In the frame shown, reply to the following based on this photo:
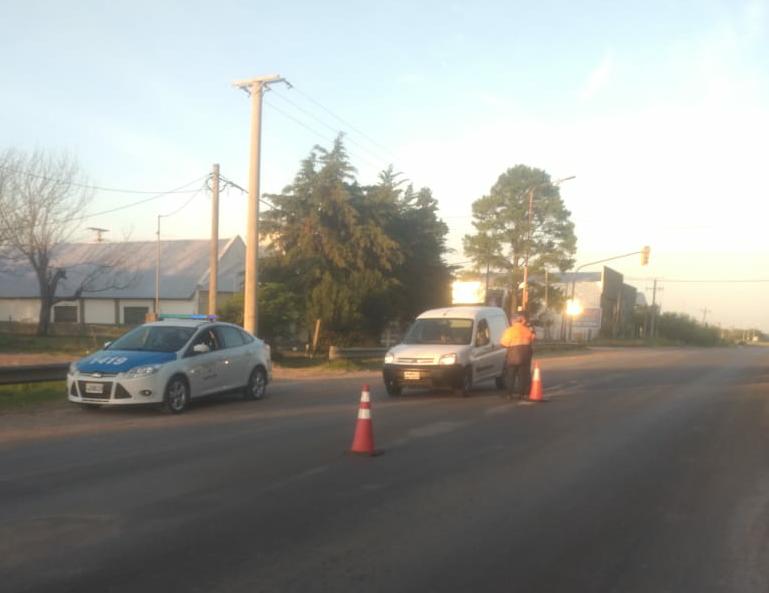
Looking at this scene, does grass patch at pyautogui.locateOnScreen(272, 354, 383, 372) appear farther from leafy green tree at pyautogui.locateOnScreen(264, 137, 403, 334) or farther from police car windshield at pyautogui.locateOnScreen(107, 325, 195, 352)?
police car windshield at pyautogui.locateOnScreen(107, 325, 195, 352)

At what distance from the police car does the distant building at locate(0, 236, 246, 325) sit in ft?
108

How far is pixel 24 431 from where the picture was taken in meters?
10.5

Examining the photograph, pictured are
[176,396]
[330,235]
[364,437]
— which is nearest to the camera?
[364,437]

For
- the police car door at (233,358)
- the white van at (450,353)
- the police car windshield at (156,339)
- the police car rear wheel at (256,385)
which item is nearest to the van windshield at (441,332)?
the white van at (450,353)

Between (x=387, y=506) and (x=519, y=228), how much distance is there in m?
51.0

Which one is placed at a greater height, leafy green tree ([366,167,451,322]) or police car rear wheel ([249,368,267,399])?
leafy green tree ([366,167,451,322])

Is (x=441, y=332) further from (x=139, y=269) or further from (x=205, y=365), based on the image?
(x=139, y=269)

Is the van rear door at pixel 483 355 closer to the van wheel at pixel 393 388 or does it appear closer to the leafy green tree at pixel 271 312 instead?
the van wheel at pixel 393 388

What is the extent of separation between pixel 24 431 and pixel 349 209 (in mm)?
26253

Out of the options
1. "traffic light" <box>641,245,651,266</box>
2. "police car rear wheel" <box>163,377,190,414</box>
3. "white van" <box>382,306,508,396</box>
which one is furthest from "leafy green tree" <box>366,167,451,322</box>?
"police car rear wheel" <box>163,377,190,414</box>

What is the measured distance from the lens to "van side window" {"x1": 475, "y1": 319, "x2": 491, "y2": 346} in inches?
631

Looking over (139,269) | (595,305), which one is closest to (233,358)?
(139,269)

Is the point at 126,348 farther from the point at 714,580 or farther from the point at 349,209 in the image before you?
the point at 349,209

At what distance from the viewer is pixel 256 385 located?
14.9m
